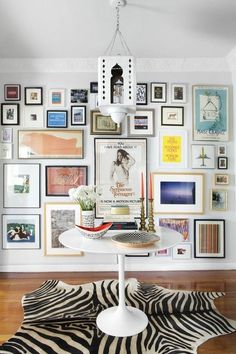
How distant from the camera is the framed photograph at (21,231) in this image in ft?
10.1

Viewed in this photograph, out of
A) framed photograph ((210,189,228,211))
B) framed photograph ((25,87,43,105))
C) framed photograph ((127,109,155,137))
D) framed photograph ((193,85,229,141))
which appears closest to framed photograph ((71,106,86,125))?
framed photograph ((25,87,43,105))

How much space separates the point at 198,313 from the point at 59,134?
221 centimetres

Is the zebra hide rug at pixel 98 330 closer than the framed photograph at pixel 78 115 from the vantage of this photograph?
Yes

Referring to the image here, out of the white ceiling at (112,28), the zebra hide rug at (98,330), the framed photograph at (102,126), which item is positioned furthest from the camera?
the framed photograph at (102,126)

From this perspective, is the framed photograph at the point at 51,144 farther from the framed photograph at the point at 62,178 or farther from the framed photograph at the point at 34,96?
the framed photograph at the point at 34,96

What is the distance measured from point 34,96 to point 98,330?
2.42m

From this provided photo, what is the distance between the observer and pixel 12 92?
10.1ft

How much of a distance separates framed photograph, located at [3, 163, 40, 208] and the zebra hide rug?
3.05ft

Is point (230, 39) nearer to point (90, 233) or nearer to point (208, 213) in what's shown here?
point (208, 213)

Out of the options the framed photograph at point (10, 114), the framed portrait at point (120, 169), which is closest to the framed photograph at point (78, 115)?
the framed portrait at point (120, 169)

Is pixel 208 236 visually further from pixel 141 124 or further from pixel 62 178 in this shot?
pixel 62 178

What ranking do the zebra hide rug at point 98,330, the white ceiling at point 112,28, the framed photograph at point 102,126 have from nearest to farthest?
the zebra hide rug at point 98,330 < the white ceiling at point 112,28 < the framed photograph at point 102,126

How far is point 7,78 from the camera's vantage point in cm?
310

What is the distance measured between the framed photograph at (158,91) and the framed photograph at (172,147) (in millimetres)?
355
